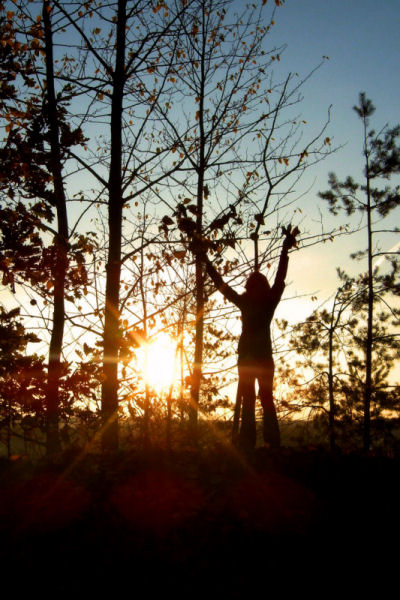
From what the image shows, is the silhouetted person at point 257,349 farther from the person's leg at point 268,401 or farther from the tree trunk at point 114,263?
the tree trunk at point 114,263

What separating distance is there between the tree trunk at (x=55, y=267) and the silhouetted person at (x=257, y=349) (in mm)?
2383

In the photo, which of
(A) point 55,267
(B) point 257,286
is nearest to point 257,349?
(B) point 257,286

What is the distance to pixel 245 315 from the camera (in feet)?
24.3

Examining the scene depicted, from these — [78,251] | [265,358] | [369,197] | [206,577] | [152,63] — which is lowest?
[206,577]

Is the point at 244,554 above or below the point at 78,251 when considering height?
below

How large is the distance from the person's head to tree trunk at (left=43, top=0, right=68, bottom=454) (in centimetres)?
293

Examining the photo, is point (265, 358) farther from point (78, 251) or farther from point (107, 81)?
point (107, 81)

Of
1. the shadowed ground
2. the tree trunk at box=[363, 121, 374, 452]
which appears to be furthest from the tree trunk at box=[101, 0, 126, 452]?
the tree trunk at box=[363, 121, 374, 452]

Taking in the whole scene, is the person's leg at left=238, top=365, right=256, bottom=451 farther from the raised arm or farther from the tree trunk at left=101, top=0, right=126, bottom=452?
the tree trunk at left=101, top=0, right=126, bottom=452

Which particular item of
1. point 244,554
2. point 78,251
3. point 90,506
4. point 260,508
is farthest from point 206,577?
point 78,251

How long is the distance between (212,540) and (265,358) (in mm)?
3509

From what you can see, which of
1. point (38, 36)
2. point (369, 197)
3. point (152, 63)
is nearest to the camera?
point (38, 36)

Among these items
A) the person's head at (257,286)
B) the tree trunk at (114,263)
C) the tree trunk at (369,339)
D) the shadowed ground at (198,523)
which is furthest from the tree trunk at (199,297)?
the tree trunk at (369,339)

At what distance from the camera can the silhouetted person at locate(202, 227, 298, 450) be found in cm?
721
